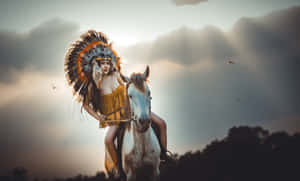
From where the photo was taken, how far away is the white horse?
430 cm

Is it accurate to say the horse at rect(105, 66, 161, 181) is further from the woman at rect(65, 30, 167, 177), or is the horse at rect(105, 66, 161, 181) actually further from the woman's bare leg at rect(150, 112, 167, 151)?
the woman at rect(65, 30, 167, 177)

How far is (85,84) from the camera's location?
6.47 metres

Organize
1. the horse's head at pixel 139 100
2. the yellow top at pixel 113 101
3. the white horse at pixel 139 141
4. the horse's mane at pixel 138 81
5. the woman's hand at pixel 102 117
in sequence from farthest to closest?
1. the yellow top at pixel 113 101
2. the woman's hand at pixel 102 117
3. the horse's mane at pixel 138 81
4. the white horse at pixel 139 141
5. the horse's head at pixel 139 100

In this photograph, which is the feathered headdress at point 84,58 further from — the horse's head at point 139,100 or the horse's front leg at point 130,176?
the horse's front leg at point 130,176

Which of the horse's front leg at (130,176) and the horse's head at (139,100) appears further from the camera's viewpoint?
the horse's front leg at (130,176)

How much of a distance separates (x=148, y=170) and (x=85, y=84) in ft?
9.25

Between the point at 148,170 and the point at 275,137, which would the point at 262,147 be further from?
the point at 148,170

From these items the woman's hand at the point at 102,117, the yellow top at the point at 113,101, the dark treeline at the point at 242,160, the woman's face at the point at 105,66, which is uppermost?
the woman's face at the point at 105,66

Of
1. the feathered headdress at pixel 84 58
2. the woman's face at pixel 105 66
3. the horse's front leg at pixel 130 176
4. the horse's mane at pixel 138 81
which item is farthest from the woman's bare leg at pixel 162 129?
the feathered headdress at pixel 84 58

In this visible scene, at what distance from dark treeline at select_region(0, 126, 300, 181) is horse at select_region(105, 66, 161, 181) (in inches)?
322

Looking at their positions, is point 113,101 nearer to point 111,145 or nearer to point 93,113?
point 93,113

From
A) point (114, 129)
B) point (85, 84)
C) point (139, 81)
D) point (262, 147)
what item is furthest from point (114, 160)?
point (262, 147)

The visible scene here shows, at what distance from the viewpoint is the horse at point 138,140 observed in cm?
432

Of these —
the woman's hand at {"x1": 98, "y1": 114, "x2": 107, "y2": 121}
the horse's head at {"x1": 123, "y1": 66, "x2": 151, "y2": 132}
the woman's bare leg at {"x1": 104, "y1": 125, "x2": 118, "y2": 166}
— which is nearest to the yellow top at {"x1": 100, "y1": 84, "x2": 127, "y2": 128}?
the woman's hand at {"x1": 98, "y1": 114, "x2": 107, "y2": 121}
